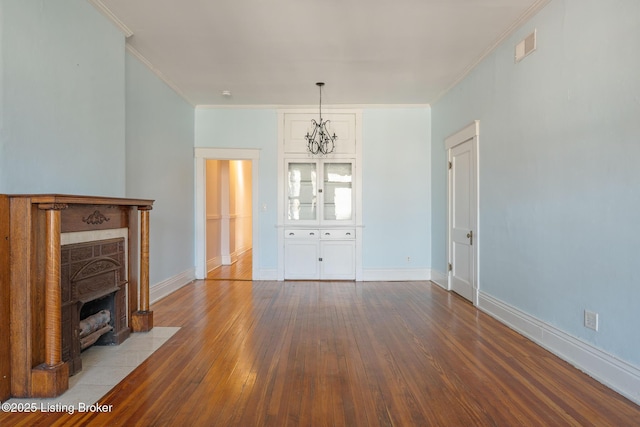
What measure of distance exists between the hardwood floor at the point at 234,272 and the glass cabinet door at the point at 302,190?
1393mm

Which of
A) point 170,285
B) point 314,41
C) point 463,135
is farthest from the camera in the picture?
point 170,285

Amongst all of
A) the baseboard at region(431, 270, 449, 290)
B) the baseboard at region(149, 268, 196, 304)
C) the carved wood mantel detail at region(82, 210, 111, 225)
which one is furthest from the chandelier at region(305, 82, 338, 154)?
the carved wood mantel detail at region(82, 210, 111, 225)

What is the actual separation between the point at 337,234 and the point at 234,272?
2.11 meters

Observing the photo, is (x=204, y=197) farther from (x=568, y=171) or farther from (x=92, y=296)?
(x=568, y=171)

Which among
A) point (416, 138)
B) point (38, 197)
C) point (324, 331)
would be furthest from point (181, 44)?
point (416, 138)

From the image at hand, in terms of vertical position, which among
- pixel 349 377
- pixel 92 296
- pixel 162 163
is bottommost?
pixel 349 377

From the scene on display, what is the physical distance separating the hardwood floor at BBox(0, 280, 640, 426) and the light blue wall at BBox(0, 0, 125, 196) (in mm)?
1466

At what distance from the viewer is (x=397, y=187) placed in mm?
5488

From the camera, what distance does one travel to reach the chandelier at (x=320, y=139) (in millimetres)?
5445

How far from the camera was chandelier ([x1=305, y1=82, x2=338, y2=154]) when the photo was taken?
5.45m

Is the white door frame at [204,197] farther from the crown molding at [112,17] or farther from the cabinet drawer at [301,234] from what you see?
the crown molding at [112,17]

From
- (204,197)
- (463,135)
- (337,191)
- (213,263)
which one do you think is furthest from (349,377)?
(213,263)

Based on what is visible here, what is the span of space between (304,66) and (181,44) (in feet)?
4.43

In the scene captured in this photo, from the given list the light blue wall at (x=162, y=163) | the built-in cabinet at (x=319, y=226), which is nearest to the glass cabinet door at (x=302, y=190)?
the built-in cabinet at (x=319, y=226)
